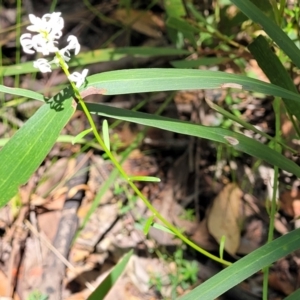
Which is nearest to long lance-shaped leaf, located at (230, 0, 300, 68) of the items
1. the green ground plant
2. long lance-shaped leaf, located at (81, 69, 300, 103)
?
the green ground plant

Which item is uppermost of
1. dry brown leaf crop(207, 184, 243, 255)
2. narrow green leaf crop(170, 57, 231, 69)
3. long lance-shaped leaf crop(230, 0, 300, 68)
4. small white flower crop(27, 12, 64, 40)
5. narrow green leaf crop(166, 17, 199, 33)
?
narrow green leaf crop(166, 17, 199, 33)

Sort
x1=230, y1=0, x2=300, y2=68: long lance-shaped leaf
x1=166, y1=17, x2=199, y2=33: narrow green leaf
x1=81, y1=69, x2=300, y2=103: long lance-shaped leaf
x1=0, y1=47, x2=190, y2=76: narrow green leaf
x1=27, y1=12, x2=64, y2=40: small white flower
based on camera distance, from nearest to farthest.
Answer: x1=27, y1=12, x2=64, y2=40: small white flower < x1=81, y1=69, x2=300, y2=103: long lance-shaped leaf < x1=230, y1=0, x2=300, y2=68: long lance-shaped leaf < x1=166, y1=17, x2=199, y2=33: narrow green leaf < x1=0, y1=47, x2=190, y2=76: narrow green leaf

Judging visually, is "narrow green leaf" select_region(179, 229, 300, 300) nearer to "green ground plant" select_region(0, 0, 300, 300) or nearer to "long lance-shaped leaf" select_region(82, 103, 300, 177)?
"green ground plant" select_region(0, 0, 300, 300)

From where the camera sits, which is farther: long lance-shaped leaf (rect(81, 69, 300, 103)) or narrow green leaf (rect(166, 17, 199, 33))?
narrow green leaf (rect(166, 17, 199, 33))

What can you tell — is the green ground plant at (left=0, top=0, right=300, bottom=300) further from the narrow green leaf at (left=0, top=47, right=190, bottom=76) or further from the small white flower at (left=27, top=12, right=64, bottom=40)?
the narrow green leaf at (left=0, top=47, right=190, bottom=76)

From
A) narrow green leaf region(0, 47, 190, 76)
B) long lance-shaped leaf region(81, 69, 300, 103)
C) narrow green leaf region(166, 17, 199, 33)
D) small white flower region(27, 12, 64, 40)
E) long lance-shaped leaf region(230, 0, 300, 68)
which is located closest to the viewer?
small white flower region(27, 12, 64, 40)

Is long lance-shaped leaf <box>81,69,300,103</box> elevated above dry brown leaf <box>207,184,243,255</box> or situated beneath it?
situated beneath

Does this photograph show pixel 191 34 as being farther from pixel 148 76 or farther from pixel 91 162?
pixel 148 76

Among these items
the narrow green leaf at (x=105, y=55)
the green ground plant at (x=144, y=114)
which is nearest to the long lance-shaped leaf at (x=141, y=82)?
the green ground plant at (x=144, y=114)

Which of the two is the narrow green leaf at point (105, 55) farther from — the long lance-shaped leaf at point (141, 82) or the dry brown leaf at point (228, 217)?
the long lance-shaped leaf at point (141, 82)
